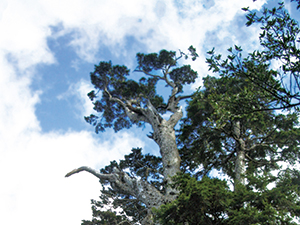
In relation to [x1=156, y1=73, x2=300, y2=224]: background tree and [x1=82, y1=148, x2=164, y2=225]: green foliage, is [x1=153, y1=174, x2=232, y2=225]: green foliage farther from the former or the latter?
[x1=82, y1=148, x2=164, y2=225]: green foliage

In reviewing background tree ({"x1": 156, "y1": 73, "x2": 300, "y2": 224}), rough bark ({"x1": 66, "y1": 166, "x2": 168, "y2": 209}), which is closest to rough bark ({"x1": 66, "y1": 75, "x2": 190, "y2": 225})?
rough bark ({"x1": 66, "y1": 166, "x2": 168, "y2": 209})

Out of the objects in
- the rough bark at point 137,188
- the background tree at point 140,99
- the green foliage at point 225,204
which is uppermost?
the background tree at point 140,99

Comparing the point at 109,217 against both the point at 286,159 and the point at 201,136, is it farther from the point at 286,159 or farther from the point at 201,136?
the point at 286,159

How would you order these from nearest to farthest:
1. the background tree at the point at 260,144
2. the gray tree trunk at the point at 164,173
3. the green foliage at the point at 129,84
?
the background tree at the point at 260,144 < the gray tree trunk at the point at 164,173 < the green foliage at the point at 129,84

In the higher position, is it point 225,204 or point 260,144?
point 260,144

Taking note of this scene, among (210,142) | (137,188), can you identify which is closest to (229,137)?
(210,142)

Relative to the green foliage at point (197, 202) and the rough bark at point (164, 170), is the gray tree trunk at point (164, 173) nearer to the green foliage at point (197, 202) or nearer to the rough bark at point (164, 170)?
the rough bark at point (164, 170)

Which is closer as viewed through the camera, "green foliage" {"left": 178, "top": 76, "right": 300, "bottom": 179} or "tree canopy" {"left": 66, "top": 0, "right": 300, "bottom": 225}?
"tree canopy" {"left": 66, "top": 0, "right": 300, "bottom": 225}

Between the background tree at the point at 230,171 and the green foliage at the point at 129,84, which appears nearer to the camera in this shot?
the background tree at the point at 230,171

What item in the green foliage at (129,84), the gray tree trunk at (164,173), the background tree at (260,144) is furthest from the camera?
the green foliage at (129,84)

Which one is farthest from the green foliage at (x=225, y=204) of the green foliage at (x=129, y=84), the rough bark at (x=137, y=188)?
the green foliage at (x=129, y=84)

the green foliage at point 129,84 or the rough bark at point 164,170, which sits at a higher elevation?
the green foliage at point 129,84

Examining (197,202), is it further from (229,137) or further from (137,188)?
(229,137)

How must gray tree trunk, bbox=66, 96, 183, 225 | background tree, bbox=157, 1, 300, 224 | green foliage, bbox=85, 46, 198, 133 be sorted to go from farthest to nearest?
green foliage, bbox=85, 46, 198, 133
gray tree trunk, bbox=66, 96, 183, 225
background tree, bbox=157, 1, 300, 224
